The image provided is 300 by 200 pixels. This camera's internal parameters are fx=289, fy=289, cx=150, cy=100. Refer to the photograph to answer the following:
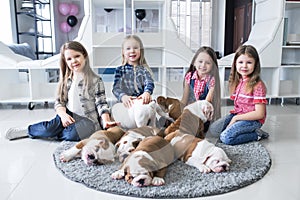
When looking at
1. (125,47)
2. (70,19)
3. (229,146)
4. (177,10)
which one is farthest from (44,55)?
(229,146)

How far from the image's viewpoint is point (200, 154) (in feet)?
3.30

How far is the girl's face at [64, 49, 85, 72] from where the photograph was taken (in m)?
1.26

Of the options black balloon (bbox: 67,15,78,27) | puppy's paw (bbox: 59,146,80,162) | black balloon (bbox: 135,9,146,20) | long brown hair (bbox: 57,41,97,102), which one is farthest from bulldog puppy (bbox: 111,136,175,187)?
black balloon (bbox: 67,15,78,27)

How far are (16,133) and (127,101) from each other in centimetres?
59

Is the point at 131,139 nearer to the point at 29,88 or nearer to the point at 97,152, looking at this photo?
the point at 97,152

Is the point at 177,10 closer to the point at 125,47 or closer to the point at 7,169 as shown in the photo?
the point at 125,47

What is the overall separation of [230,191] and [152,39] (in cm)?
102

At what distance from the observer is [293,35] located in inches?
84.0

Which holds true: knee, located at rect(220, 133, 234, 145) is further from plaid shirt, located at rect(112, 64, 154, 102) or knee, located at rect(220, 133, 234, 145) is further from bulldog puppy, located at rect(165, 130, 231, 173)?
plaid shirt, located at rect(112, 64, 154, 102)

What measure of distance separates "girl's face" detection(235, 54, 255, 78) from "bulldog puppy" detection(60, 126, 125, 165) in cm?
67

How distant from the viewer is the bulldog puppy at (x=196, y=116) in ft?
3.99

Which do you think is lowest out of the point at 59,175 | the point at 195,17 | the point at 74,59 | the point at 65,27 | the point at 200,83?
the point at 59,175

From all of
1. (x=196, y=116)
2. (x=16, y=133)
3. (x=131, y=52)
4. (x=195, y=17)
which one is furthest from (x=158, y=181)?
(x=195, y=17)

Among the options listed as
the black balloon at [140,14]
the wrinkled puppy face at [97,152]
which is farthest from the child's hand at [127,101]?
the black balloon at [140,14]
